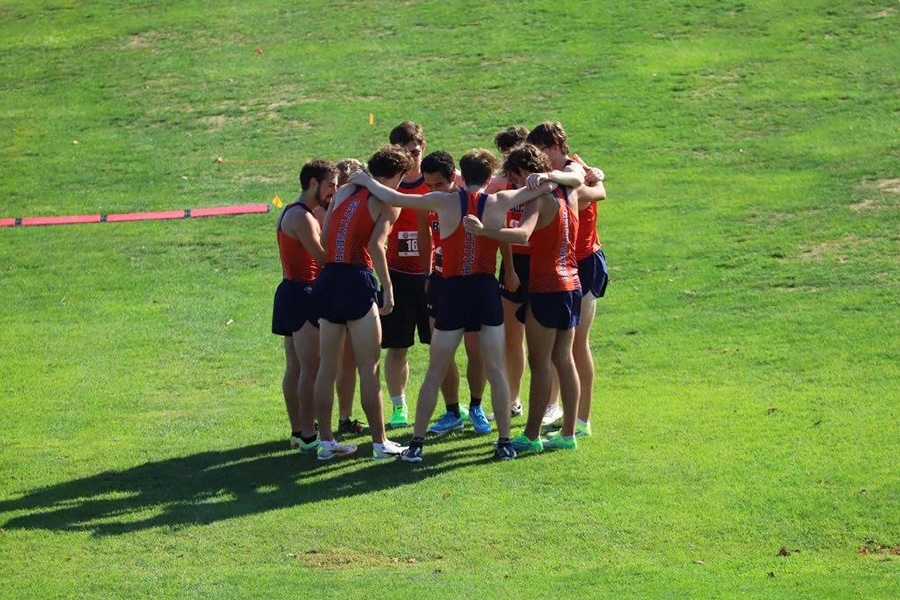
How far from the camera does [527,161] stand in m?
9.03

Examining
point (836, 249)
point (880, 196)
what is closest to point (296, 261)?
point (836, 249)

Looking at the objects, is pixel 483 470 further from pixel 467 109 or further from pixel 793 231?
pixel 467 109

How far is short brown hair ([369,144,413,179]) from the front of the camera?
9117 millimetres

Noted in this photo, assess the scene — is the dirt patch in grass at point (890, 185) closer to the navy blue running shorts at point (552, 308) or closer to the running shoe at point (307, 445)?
the navy blue running shorts at point (552, 308)

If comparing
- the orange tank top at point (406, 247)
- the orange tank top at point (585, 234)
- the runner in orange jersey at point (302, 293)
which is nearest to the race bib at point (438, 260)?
the orange tank top at point (406, 247)

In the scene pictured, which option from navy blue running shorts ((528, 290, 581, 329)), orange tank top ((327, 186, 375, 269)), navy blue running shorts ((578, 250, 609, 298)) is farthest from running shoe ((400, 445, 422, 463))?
navy blue running shorts ((578, 250, 609, 298))

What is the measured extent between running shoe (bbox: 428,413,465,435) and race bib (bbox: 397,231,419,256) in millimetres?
1366

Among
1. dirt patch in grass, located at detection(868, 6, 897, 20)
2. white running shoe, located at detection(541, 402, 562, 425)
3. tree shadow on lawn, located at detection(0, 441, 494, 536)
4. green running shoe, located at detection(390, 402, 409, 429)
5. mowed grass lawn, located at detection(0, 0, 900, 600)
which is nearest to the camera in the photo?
mowed grass lawn, located at detection(0, 0, 900, 600)

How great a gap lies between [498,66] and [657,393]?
1181 centimetres

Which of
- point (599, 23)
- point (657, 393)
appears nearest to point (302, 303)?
point (657, 393)

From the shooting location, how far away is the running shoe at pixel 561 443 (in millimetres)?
9586

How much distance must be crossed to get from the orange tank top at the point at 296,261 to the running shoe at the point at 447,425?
1.62 m

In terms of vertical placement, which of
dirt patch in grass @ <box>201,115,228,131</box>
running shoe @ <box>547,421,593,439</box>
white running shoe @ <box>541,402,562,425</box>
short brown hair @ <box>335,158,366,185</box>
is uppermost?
short brown hair @ <box>335,158,366,185</box>

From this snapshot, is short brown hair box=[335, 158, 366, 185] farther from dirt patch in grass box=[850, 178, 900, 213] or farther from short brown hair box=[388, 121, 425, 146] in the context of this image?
dirt patch in grass box=[850, 178, 900, 213]
